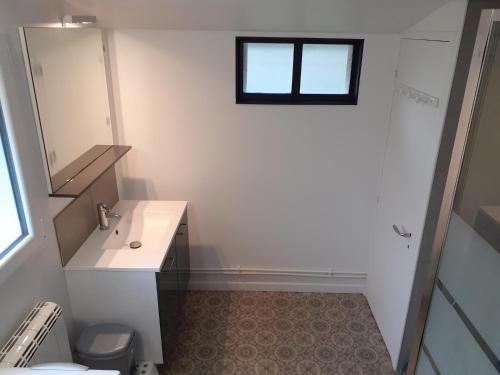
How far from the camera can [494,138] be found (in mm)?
1491

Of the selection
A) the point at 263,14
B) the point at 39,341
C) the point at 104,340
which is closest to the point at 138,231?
the point at 104,340

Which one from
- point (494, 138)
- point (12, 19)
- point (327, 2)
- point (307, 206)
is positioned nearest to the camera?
point (494, 138)

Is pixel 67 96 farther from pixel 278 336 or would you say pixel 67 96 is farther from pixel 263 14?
pixel 278 336

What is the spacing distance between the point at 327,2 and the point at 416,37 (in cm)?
59

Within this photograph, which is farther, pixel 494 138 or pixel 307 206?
pixel 307 206

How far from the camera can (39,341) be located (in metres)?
1.80

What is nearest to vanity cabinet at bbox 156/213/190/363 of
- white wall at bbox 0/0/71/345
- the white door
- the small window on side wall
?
white wall at bbox 0/0/71/345

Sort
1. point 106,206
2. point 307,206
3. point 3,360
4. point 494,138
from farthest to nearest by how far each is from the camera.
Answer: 1. point 307,206
2. point 106,206
3. point 3,360
4. point 494,138

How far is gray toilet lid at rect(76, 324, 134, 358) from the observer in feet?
7.06

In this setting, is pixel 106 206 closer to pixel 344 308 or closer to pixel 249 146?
pixel 249 146

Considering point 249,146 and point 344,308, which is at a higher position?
point 249,146

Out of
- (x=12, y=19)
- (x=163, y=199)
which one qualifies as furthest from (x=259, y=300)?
(x=12, y=19)

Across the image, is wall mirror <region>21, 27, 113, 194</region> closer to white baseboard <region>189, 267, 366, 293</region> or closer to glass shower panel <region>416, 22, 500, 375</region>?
white baseboard <region>189, 267, 366, 293</region>

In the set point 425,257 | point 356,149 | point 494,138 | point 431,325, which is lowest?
point 431,325
